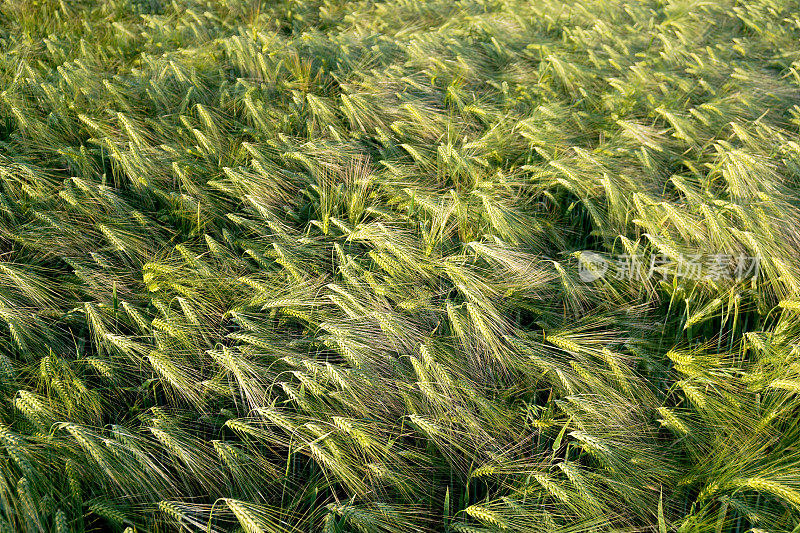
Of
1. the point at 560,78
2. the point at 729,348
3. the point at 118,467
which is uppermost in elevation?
the point at 560,78

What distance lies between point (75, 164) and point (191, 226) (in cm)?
64

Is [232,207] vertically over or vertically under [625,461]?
over

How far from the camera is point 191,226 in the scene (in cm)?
231

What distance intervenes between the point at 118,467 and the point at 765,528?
164cm

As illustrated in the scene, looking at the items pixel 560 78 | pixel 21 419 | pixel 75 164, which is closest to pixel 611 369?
pixel 21 419

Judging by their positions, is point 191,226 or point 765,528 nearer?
point 765,528

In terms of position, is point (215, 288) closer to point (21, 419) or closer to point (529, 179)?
point (21, 419)

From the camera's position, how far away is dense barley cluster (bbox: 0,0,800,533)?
151 centimetres

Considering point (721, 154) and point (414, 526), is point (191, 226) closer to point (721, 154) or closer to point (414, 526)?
point (414, 526)

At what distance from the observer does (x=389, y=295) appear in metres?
1.94

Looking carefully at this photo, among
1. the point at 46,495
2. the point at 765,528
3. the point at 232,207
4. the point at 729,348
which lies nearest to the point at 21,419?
the point at 46,495

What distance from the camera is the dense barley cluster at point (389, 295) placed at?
1506mm

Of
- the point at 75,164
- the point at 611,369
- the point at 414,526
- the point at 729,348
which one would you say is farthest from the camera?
the point at 75,164

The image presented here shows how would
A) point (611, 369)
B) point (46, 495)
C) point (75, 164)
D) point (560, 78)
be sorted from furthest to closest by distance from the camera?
point (560, 78)
point (75, 164)
point (611, 369)
point (46, 495)
